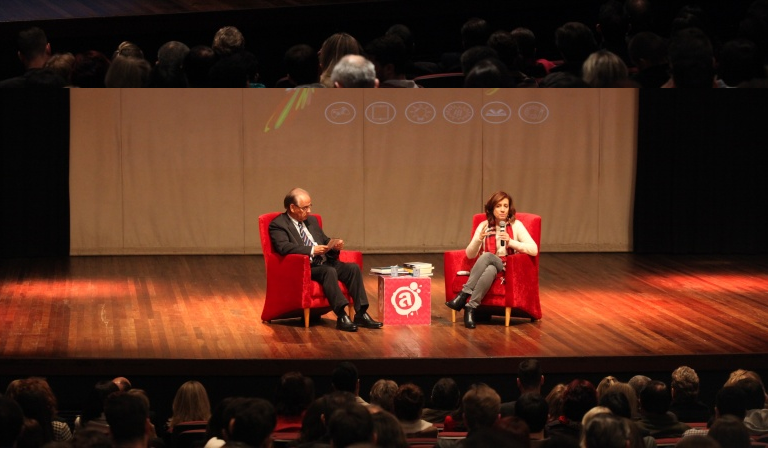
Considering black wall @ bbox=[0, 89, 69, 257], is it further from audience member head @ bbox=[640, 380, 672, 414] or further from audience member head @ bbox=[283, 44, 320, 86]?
audience member head @ bbox=[640, 380, 672, 414]

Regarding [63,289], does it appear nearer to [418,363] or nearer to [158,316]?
[158,316]

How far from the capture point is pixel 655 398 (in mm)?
5488

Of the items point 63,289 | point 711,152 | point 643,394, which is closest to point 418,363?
point 643,394

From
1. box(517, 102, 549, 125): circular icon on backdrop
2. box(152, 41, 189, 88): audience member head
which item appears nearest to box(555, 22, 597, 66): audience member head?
box(517, 102, 549, 125): circular icon on backdrop

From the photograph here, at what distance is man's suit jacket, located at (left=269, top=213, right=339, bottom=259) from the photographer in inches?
314

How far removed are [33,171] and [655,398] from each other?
6.89 m

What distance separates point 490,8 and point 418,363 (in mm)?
6557

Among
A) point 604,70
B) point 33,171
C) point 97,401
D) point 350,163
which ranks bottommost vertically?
point 97,401

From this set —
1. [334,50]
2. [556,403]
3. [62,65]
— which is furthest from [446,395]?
[62,65]

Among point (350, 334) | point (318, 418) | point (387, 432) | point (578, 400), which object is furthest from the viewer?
point (350, 334)

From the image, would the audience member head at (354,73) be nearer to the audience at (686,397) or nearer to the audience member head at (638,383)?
the audience member head at (638,383)

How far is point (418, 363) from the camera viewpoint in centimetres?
708

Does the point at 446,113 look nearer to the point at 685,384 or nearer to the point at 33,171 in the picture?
the point at 33,171

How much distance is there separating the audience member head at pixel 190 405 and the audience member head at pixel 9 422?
1.47 m
